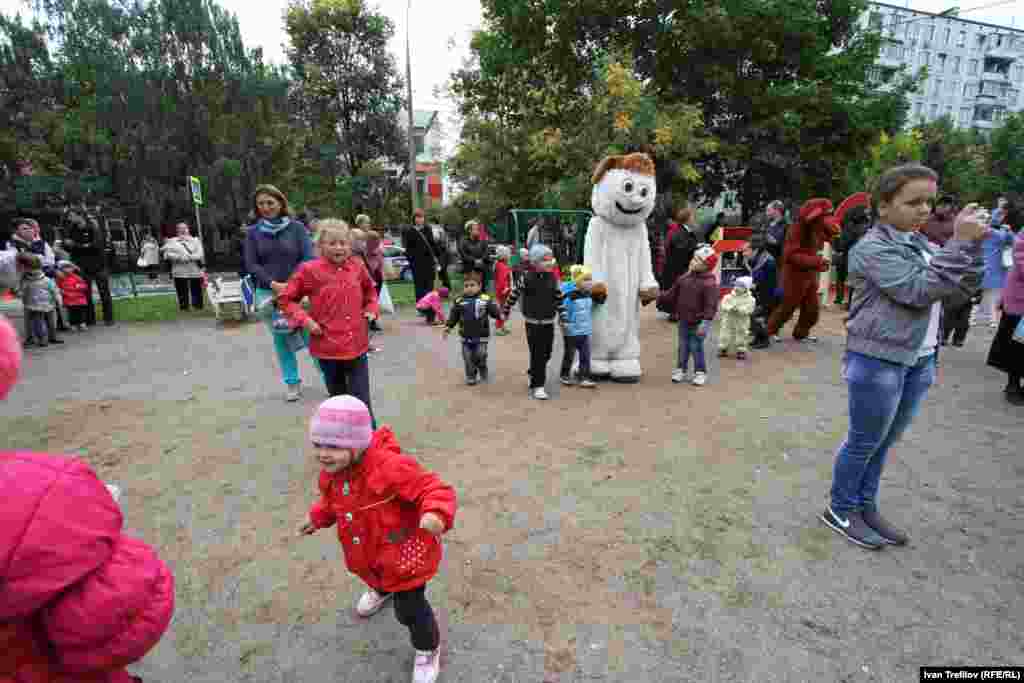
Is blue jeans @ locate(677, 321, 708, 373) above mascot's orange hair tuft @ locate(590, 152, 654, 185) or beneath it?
beneath

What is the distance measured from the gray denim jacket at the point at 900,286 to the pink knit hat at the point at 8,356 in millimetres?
3133

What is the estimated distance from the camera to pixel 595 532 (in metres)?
3.09

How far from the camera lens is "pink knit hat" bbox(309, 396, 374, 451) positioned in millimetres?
1897

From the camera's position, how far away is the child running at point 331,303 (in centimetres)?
380

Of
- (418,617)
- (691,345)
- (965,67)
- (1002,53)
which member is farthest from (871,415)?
(1002,53)

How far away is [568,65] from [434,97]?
638 cm

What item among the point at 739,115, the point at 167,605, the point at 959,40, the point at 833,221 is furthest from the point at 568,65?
the point at 959,40

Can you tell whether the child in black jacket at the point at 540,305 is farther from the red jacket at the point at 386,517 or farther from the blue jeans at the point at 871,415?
the red jacket at the point at 386,517

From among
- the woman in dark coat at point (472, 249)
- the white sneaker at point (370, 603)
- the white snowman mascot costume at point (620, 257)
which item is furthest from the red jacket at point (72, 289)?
the white sneaker at point (370, 603)

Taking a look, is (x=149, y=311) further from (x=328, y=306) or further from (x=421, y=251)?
(x=328, y=306)

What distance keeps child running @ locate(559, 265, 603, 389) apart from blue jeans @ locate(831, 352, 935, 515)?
3.02m

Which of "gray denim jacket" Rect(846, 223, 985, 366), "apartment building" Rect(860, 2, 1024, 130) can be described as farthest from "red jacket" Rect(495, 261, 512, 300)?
"apartment building" Rect(860, 2, 1024, 130)

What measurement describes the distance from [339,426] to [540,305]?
3.69 metres

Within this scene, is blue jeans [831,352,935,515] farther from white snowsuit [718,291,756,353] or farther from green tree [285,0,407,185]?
green tree [285,0,407,185]
